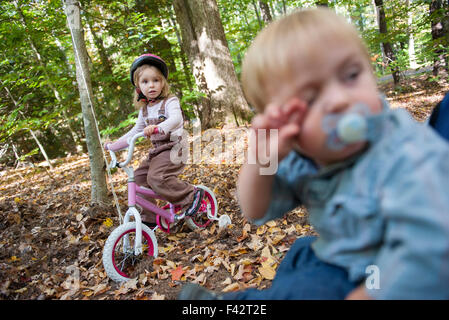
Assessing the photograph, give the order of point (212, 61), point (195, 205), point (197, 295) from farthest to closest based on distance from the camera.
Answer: point (212, 61), point (195, 205), point (197, 295)

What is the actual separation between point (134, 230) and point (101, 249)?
0.76m

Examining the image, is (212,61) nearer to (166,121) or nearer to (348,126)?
(166,121)

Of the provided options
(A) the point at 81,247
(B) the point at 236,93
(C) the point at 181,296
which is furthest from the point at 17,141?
(C) the point at 181,296

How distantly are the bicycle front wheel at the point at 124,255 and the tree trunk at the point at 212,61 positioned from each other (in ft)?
15.1

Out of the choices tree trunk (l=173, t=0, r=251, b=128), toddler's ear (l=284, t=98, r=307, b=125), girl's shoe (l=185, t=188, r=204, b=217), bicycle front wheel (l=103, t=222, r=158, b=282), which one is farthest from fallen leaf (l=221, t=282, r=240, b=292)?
tree trunk (l=173, t=0, r=251, b=128)

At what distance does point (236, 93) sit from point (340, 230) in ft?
21.6

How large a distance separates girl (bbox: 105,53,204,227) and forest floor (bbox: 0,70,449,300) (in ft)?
1.80

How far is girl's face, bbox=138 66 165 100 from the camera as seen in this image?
124 inches

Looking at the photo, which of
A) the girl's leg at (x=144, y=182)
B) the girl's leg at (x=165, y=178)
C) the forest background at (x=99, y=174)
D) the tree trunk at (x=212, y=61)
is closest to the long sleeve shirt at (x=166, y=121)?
the girl's leg at (x=165, y=178)

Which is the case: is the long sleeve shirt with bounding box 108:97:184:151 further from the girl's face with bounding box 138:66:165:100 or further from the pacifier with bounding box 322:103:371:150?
the pacifier with bounding box 322:103:371:150

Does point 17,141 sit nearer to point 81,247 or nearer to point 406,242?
point 81,247

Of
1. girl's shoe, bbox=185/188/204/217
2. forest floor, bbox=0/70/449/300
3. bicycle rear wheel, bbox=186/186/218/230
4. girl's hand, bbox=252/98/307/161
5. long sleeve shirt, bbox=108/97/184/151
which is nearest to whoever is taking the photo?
girl's hand, bbox=252/98/307/161

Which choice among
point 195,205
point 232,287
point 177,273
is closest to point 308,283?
point 232,287

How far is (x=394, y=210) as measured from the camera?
74 cm
